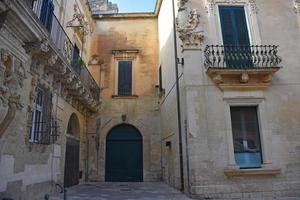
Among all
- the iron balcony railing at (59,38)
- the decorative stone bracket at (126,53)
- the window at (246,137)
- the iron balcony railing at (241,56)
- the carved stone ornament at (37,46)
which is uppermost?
the decorative stone bracket at (126,53)

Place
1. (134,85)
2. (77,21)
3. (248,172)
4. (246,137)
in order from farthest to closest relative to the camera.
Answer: (134,85) → (77,21) → (246,137) → (248,172)

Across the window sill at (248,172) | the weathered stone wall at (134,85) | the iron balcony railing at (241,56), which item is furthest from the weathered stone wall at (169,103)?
the window sill at (248,172)

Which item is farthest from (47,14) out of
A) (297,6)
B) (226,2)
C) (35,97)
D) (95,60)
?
(297,6)

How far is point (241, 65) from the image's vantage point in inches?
329

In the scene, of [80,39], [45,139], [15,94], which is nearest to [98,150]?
[80,39]

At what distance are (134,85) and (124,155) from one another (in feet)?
11.6

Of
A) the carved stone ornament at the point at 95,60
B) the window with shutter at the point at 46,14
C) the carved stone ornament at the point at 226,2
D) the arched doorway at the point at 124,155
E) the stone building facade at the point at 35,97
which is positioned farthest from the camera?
the carved stone ornament at the point at 95,60

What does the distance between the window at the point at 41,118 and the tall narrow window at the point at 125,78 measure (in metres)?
6.30

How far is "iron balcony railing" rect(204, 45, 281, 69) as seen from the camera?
8.30 m

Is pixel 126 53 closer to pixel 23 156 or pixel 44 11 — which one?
pixel 44 11

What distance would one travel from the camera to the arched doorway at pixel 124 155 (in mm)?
12750

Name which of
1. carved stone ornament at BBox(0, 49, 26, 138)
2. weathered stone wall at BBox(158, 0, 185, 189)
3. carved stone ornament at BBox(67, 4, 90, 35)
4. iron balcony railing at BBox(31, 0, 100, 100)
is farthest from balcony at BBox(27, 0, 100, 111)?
weathered stone wall at BBox(158, 0, 185, 189)

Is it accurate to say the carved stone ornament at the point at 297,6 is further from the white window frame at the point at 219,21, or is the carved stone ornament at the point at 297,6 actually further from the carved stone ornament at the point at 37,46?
the carved stone ornament at the point at 37,46

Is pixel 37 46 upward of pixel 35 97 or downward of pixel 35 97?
upward
